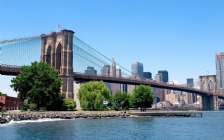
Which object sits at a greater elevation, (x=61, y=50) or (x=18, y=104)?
(x=61, y=50)

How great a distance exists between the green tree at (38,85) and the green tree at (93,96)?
26.2 ft

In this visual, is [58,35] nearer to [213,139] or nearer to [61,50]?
[61,50]

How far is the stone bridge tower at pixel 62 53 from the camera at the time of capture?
96.5 metres

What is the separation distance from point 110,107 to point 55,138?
67.9 m

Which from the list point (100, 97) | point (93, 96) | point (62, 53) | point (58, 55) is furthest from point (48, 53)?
point (100, 97)

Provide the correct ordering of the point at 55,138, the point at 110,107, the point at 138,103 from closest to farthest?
the point at 55,138 → the point at 138,103 → the point at 110,107

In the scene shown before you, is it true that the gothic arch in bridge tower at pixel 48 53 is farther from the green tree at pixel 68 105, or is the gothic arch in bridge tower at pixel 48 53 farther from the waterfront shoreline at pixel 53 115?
the waterfront shoreline at pixel 53 115

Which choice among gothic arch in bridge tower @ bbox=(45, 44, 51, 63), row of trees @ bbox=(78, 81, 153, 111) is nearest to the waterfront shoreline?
row of trees @ bbox=(78, 81, 153, 111)

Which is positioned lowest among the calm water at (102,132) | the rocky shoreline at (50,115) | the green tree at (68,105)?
the calm water at (102,132)

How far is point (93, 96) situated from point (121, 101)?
21263mm

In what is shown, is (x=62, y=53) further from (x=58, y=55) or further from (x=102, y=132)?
Result: (x=102, y=132)

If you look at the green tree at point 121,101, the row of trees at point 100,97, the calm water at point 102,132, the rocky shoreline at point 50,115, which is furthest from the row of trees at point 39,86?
the green tree at point 121,101

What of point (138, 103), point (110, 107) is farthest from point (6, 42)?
point (138, 103)

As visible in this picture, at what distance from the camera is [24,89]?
242 feet
